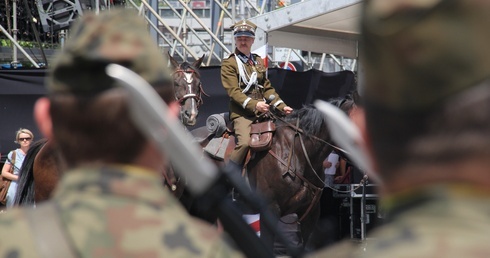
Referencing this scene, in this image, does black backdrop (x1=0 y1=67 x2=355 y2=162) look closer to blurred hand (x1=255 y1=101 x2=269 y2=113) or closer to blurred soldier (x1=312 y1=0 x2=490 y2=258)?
blurred hand (x1=255 y1=101 x2=269 y2=113)

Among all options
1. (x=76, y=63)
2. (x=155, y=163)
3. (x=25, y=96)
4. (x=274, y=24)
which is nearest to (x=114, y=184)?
(x=155, y=163)

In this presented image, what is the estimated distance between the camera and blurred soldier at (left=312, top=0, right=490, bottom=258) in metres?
1.40

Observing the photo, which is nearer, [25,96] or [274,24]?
[274,24]

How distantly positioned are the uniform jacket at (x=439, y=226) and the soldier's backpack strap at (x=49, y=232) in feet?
2.33

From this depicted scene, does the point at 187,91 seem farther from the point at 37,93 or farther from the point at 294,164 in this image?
the point at 37,93

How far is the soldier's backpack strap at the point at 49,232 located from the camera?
192 cm

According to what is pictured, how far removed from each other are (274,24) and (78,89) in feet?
33.6

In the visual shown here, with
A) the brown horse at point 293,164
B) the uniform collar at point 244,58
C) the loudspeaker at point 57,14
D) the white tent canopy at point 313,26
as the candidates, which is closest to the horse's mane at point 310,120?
the brown horse at point 293,164

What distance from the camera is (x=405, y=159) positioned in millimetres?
1468

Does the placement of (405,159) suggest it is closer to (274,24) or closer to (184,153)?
(184,153)

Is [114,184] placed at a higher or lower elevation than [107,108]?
lower

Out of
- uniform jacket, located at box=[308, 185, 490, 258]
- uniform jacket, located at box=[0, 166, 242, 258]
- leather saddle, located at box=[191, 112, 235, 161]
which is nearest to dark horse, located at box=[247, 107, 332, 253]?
leather saddle, located at box=[191, 112, 235, 161]

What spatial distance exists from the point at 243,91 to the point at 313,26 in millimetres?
3101

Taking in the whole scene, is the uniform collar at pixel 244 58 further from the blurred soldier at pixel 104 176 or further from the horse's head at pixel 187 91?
the blurred soldier at pixel 104 176
